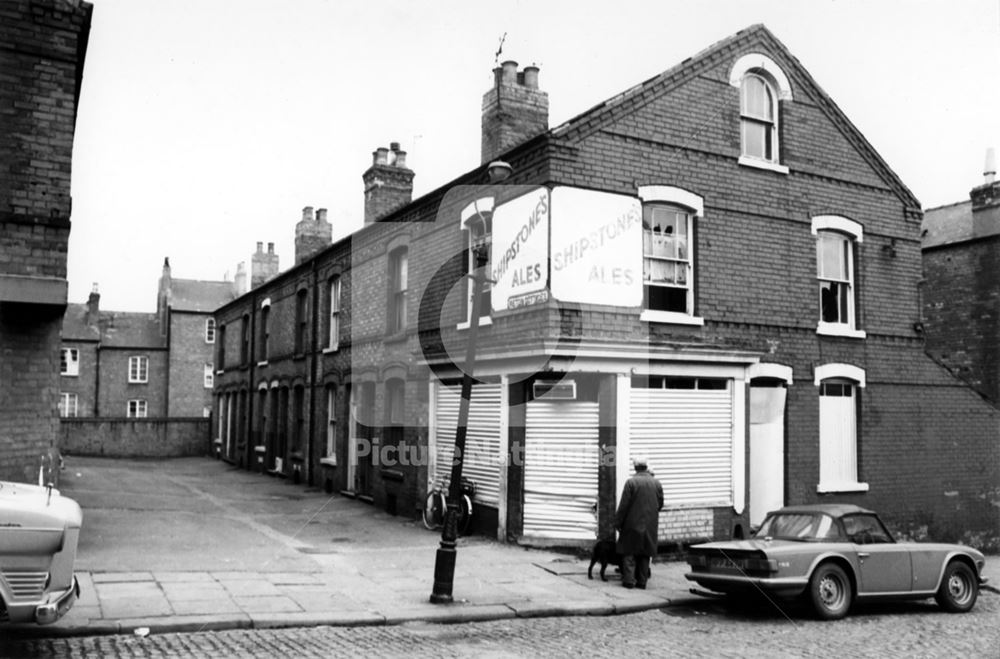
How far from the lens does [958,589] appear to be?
11.4 metres

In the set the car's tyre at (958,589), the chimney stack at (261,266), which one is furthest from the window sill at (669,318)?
the chimney stack at (261,266)

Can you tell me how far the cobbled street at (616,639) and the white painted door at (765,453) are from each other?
16.5 ft

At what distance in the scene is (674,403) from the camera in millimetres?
14422

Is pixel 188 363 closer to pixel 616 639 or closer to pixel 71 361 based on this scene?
pixel 71 361

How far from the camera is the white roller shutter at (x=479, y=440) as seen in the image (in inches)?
589

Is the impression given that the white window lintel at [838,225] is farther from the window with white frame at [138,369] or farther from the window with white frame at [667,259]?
the window with white frame at [138,369]

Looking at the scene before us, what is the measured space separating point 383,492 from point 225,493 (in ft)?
19.8

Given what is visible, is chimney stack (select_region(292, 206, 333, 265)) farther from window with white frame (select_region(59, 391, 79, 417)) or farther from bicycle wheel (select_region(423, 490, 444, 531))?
window with white frame (select_region(59, 391, 79, 417))

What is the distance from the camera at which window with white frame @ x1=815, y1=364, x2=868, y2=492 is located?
16.8 metres

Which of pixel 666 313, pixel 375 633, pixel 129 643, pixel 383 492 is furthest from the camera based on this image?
pixel 383 492

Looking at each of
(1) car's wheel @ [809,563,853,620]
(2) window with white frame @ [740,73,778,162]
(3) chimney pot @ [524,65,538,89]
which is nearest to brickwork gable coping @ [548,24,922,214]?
(2) window with white frame @ [740,73,778,162]

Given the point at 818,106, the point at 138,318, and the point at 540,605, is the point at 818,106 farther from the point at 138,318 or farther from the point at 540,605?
the point at 138,318

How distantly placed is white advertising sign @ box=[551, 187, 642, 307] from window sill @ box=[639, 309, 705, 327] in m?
0.26

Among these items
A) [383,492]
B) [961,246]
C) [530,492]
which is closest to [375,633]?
[530,492]
